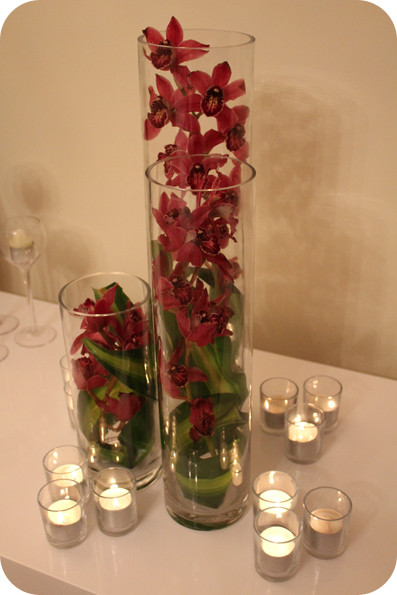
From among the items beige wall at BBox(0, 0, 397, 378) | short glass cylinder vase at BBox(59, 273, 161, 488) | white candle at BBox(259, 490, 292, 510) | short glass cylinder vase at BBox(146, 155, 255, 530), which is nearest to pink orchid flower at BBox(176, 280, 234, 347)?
short glass cylinder vase at BBox(146, 155, 255, 530)

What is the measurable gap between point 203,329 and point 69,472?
27 cm

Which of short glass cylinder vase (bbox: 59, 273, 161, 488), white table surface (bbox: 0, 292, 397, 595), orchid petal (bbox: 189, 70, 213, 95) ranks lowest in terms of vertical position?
white table surface (bbox: 0, 292, 397, 595)

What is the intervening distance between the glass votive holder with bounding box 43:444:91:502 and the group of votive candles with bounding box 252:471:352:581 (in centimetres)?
21

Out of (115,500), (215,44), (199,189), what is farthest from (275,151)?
(115,500)

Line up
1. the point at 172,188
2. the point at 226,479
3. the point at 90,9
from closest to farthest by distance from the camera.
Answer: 1. the point at 172,188
2. the point at 226,479
3. the point at 90,9

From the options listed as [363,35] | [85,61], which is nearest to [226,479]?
[363,35]

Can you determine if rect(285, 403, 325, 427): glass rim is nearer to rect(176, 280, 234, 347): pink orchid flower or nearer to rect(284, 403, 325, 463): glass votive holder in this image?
rect(284, 403, 325, 463): glass votive holder

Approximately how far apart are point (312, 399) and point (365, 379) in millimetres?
137

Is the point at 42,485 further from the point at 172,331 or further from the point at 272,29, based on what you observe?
the point at 272,29

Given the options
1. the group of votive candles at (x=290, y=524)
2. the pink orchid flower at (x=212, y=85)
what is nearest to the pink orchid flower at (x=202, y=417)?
the group of votive candles at (x=290, y=524)

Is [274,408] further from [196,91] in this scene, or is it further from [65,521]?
[196,91]

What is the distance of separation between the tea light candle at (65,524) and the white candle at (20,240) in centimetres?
56

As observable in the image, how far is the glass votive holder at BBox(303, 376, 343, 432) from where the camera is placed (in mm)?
971

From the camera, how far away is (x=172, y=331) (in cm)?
77
